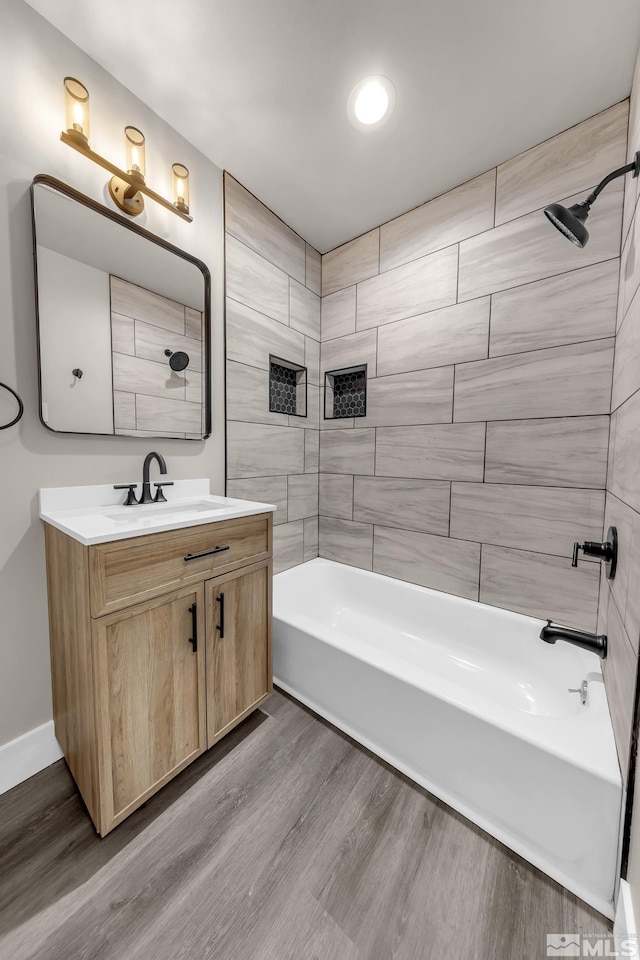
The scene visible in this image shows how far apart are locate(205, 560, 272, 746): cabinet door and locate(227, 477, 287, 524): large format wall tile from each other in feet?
2.06

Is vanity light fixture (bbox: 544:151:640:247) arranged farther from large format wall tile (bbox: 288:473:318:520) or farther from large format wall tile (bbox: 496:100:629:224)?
large format wall tile (bbox: 288:473:318:520)

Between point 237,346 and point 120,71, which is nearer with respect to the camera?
point 120,71

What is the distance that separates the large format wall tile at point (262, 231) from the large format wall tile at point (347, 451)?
1.12 metres

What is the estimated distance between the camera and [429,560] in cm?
209

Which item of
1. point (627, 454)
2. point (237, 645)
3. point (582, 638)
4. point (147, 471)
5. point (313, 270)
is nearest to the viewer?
point (627, 454)

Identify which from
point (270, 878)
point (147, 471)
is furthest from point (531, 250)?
Result: point (270, 878)

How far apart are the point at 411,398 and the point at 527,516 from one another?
36.6 inches

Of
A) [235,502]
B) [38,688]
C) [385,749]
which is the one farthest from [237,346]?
[385,749]

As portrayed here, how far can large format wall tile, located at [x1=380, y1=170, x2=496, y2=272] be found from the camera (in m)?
1.81

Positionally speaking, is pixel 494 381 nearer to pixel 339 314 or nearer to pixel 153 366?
pixel 339 314

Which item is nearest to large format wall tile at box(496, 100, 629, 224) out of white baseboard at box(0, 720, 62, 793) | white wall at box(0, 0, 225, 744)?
white wall at box(0, 0, 225, 744)

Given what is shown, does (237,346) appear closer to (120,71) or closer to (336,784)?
(120,71)

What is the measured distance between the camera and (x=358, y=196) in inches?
78.8

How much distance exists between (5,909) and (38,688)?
0.59m
